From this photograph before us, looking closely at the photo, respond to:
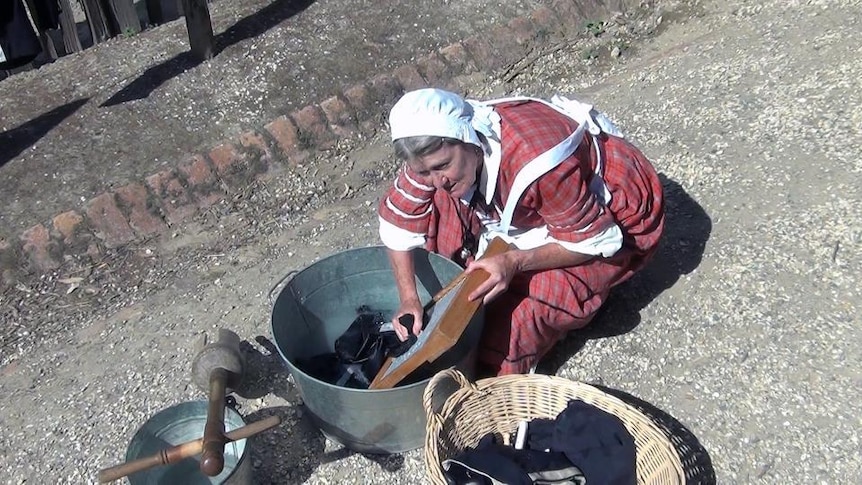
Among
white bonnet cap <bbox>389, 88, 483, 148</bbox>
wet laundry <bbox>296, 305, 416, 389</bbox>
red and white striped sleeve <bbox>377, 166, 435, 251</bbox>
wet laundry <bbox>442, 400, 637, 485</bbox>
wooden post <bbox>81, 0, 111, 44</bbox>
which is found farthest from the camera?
wooden post <bbox>81, 0, 111, 44</bbox>

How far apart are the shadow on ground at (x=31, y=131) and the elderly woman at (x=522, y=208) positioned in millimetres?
2347

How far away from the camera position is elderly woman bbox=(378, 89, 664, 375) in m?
2.21

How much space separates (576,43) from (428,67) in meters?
1.02

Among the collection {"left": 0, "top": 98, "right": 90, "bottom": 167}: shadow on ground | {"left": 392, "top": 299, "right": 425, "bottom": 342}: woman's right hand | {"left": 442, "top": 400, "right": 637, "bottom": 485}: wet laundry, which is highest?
{"left": 0, "top": 98, "right": 90, "bottom": 167}: shadow on ground

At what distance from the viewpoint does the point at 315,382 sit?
2.28m

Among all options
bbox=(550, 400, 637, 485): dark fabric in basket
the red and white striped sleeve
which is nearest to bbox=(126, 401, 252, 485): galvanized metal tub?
the red and white striped sleeve

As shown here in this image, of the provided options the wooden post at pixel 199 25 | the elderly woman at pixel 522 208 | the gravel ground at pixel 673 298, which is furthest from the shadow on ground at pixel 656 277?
the wooden post at pixel 199 25

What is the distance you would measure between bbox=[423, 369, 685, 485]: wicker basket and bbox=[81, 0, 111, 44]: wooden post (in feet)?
11.7

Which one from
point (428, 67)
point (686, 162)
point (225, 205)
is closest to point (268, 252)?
point (225, 205)

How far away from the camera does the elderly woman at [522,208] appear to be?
2205mm

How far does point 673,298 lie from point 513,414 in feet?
2.80

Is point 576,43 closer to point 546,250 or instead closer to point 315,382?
point 546,250

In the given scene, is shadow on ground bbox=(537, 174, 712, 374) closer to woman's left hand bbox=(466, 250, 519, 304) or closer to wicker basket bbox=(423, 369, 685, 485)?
wicker basket bbox=(423, 369, 685, 485)

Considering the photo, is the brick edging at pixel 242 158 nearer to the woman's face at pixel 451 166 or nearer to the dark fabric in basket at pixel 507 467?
the woman's face at pixel 451 166
